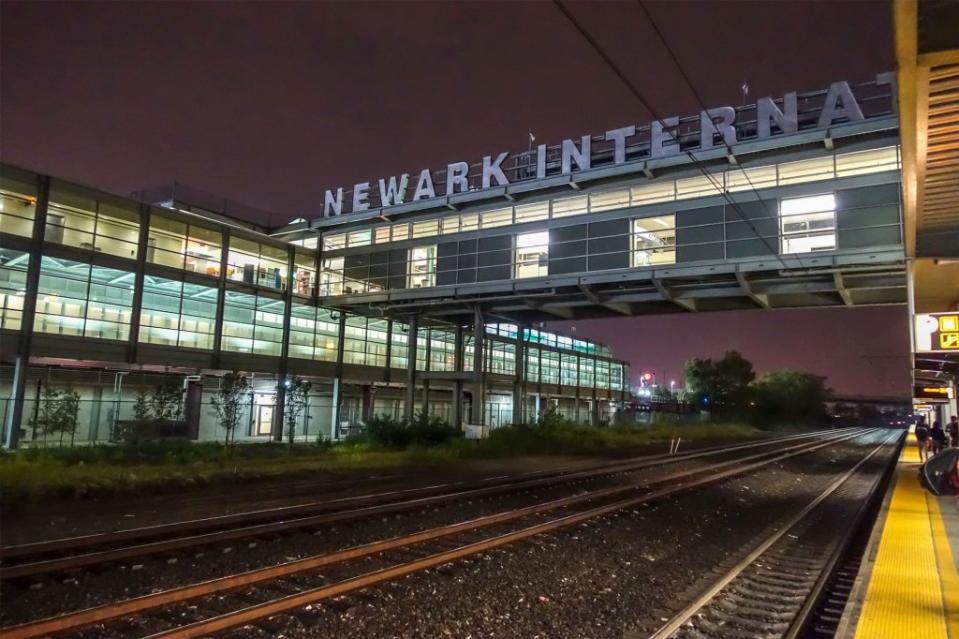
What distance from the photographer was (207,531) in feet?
35.7

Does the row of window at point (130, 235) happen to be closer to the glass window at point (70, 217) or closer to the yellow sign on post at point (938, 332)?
the glass window at point (70, 217)

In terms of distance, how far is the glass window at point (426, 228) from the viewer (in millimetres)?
37312

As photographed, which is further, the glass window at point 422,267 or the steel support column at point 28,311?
the glass window at point 422,267

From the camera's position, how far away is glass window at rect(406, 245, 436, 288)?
36750 millimetres

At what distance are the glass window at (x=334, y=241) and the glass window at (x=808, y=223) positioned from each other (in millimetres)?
26645

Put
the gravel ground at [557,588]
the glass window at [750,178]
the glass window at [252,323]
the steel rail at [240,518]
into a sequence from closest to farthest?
the gravel ground at [557,588]
the steel rail at [240,518]
the glass window at [750,178]
the glass window at [252,323]

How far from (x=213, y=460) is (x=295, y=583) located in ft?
52.1

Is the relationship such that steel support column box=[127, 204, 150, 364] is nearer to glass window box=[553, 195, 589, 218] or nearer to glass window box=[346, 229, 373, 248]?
glass window box=[346, 229, 373, 248]

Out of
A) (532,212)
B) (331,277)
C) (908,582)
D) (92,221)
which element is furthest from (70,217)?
(908,582)

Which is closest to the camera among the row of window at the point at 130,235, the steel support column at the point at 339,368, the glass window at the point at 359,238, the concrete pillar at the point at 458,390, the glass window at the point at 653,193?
the row of window at the point at 130,235

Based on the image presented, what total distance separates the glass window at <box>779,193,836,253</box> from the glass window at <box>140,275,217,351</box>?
2947 cm

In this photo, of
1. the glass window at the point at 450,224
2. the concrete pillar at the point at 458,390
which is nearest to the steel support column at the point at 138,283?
the glass window at the point at 450,224

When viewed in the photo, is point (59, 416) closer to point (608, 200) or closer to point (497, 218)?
point (497, 218)

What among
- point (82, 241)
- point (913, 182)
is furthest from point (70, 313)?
point (913, 182)
